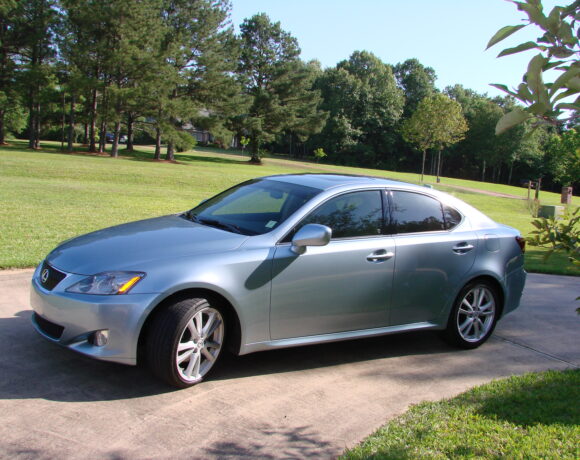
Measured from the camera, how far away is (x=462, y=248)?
549cm

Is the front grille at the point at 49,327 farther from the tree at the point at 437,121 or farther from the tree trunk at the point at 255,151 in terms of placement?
the tree trunk at the point at 255,151

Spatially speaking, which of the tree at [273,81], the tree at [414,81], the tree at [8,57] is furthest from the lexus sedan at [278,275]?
the tree at [414,81]

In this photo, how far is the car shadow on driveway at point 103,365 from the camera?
159 inches

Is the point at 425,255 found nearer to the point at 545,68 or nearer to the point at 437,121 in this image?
the point at 545,68

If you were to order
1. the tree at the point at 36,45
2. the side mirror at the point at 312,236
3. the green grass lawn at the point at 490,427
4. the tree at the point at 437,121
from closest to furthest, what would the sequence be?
the green grass lawn at the point at 490,427
the side mirror at the point at 312,236
the tree at the point at 36,45
the tree at the point at 437,121

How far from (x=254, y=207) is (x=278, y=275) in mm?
1053

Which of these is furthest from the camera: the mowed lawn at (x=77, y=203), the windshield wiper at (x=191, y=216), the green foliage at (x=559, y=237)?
the mowed lawn at (x=77, y=203)

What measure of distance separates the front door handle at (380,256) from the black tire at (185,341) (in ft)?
4.63

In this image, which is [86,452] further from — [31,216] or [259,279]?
[31,216]

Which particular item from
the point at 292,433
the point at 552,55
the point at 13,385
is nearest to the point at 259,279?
the point at 292,433

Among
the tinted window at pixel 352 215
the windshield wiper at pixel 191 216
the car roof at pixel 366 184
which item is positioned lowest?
the windshield wiper at pixel 191 216

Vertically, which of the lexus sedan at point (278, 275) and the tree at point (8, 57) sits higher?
the tree at point (8, 57)

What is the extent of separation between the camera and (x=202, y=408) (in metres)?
3.95

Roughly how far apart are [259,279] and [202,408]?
1039 mm
